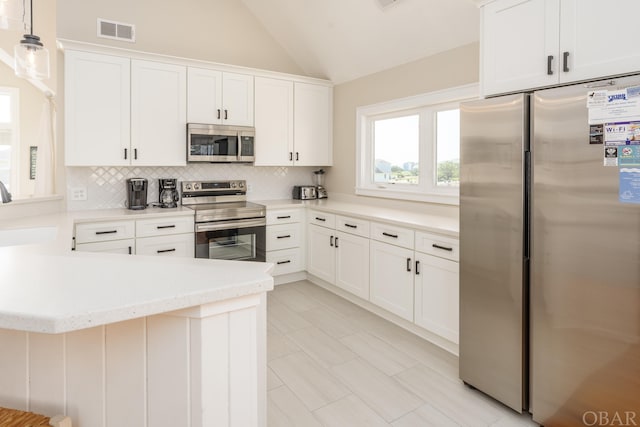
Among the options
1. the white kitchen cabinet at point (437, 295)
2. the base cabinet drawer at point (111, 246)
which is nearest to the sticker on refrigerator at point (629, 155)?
the white kitchen cabinet at point (437, 295)

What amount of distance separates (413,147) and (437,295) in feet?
5.23

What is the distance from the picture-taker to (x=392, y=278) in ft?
10.3

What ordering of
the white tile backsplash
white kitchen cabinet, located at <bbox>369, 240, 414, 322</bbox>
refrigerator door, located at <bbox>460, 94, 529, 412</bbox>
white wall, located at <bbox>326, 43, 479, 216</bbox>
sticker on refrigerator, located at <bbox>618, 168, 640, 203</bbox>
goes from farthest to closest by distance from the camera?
1. the white tile backsplash
2. white wall, located at <bbox>326, 43, 479, 216</bbox>
3. white kitchen cabinet, located at <bbox>369, 240, 414, 322</bbox>
4. refrigerator door, located at <bbox>460, 94, 529, 412</bbox>
5. sticker on refrigerator, located at <bbox>618, 168, 640, 203</bbox>

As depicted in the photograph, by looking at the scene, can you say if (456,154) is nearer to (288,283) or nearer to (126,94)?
(288,283)

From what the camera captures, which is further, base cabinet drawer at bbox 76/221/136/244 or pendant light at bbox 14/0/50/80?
base cabinet drawer at bbox 76/221/136/244

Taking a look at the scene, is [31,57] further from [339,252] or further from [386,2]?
[339,252]

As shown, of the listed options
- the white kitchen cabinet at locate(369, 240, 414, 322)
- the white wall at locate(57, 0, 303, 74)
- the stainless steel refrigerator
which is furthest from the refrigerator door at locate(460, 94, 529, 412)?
the white wall at locate(57, 0, 303, 74)

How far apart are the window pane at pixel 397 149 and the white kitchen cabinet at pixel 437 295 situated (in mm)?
1177

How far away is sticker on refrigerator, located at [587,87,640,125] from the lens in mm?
1555

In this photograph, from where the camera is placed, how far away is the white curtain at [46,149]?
11.4ft

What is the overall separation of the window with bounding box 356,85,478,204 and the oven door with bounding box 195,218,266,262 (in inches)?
48.9

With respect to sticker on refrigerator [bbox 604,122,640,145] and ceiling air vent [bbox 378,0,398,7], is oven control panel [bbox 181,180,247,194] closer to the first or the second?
ceiling air vent [bbox 378,0,398,7]

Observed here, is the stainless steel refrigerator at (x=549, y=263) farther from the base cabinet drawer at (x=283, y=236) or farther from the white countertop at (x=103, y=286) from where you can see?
the base cabinet drawer at (x=283, y=236)

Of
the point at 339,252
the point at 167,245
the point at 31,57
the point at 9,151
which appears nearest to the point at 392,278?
the point at 339,252
